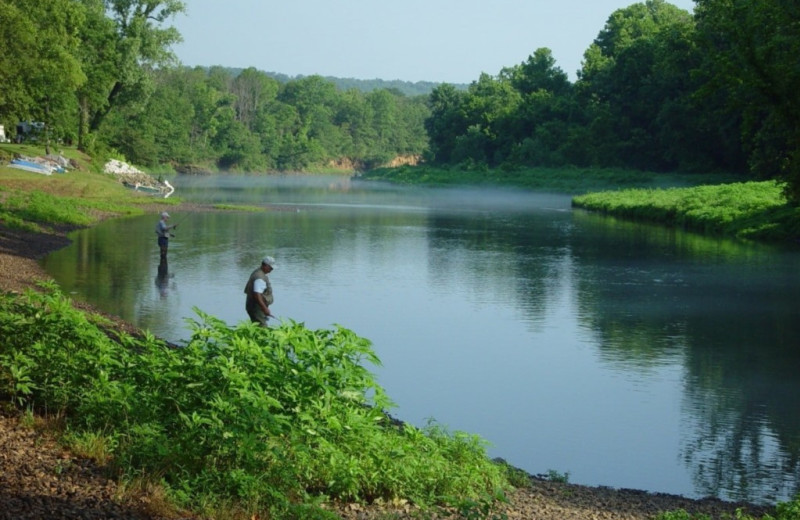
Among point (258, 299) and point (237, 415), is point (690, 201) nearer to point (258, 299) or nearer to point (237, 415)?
point (258, 299)

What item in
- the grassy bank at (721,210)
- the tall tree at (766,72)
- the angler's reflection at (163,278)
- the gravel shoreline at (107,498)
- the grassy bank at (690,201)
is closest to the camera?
the gravel shoreline at (107,498)

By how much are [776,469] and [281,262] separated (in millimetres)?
23851

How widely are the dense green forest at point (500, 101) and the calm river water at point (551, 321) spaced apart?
4.97 meters

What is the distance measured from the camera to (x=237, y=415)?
366 inches

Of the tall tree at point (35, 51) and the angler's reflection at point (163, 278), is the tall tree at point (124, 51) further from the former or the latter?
the angler's reflection at point (163, 278)

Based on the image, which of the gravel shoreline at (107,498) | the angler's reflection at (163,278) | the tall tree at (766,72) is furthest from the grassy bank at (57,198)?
the gravel shoreline at (107,498)

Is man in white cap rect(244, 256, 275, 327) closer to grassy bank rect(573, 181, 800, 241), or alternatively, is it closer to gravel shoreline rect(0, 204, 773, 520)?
gravel shoreline rect(0, 204, 773, 520)

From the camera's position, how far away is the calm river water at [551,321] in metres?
14.7

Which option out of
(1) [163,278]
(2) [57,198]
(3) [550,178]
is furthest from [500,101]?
(1) [163,278]

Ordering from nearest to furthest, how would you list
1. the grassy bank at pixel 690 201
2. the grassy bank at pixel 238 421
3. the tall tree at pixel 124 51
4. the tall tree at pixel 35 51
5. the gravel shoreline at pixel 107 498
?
the gravel shoreline at pixel 107 498, the grassy bank at pixel 238 421, the tall tree at pixel 35 51, the grassy bank at pixel 690 201, the tall tree at pixel 124 51

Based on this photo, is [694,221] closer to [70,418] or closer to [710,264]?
[710,264]

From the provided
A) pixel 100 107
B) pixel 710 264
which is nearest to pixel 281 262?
pixel 710 264

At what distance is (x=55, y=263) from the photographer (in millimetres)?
31750

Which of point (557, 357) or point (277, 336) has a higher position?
point (277, 336)
